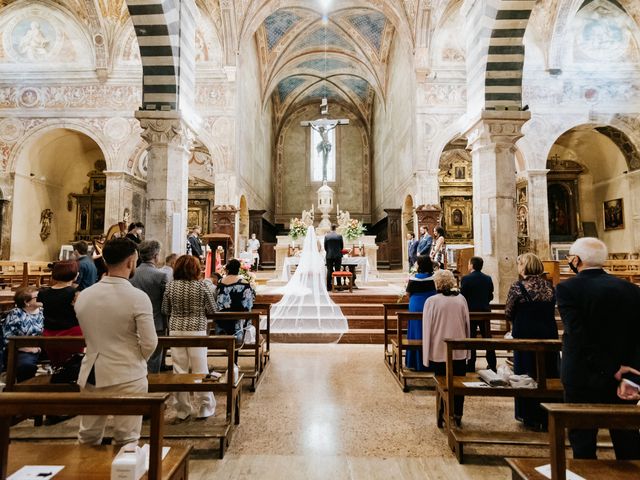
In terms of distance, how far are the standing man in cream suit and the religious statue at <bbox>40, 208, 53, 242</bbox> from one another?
17.0 metres

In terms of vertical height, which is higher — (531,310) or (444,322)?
(531,310)

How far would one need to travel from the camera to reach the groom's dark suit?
367 inches

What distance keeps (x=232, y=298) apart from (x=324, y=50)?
64.0 ft

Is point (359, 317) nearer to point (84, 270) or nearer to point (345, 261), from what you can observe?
point (345, 261)

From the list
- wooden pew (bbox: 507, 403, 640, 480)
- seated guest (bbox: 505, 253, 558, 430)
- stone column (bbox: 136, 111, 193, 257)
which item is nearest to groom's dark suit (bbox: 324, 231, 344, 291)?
stone column (bbox: 136, 111, 193, 257)

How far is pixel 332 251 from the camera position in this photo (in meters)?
9.36

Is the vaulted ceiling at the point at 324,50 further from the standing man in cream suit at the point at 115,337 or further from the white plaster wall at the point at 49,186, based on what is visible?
the standing man in cream suit at the point at 115,337

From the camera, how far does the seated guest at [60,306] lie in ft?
11.7

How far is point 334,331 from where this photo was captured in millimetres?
6730

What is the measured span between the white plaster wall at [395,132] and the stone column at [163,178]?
33.6ft

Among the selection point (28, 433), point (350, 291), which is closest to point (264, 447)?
point (28, 433)

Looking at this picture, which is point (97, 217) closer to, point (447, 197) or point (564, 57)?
point (447, 197)

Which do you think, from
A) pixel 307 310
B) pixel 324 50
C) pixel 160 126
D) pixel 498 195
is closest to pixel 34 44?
pixel 160 126

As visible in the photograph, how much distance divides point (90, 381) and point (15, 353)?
1263mm
